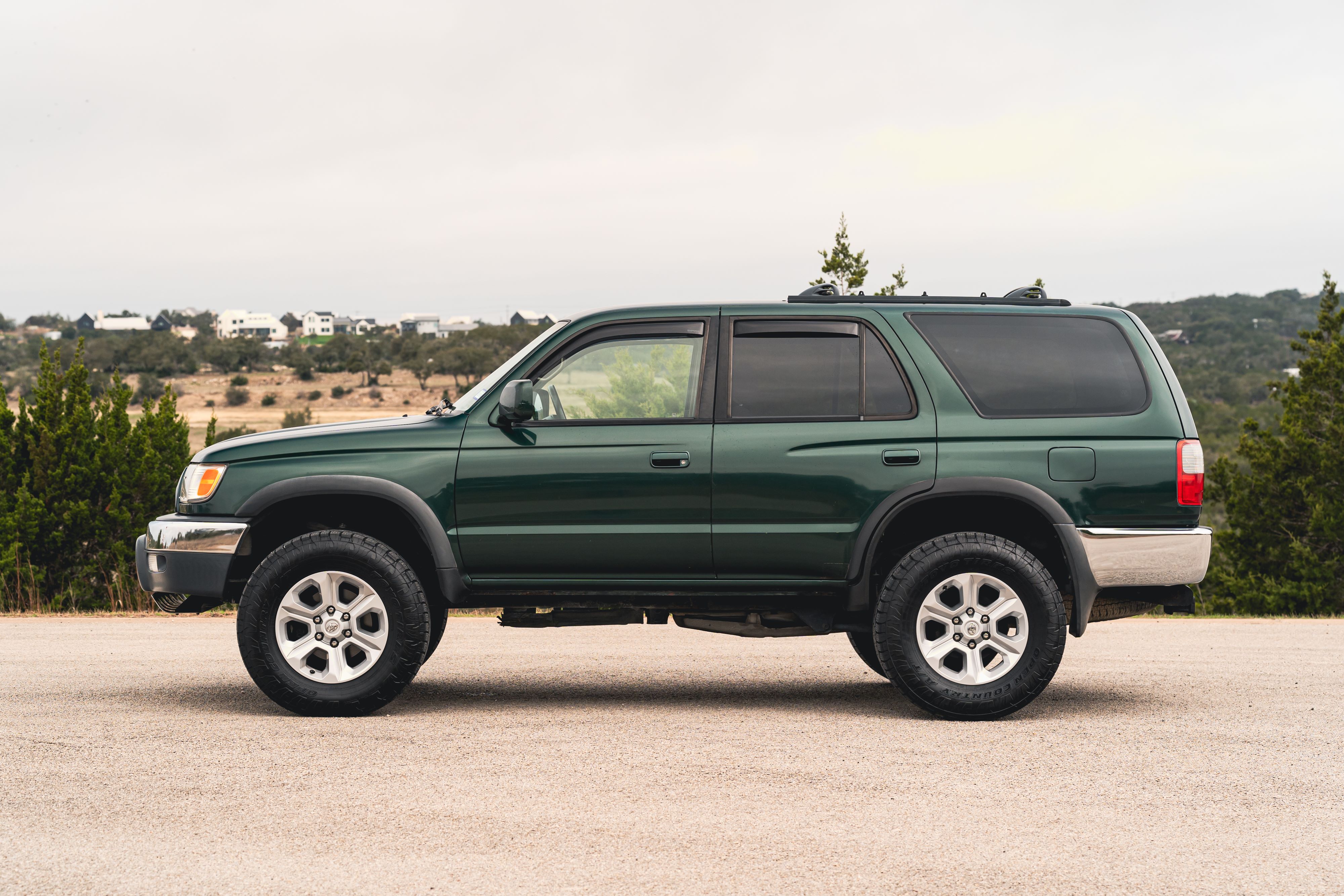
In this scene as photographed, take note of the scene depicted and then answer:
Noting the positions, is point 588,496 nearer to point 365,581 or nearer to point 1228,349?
point 365,581

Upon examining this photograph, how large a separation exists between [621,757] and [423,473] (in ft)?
5.95

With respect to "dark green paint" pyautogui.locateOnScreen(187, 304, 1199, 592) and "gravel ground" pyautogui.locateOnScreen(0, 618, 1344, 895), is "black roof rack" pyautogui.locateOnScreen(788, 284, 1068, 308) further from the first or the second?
"gravel ground" pyautogui.locateOnScreen(0, 618, 1344, 895)

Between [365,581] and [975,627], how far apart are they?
10.1 feet

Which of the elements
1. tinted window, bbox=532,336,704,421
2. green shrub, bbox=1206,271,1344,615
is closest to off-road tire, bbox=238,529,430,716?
tinted window, bbox=532,336,704,421

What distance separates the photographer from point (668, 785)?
4941 mm

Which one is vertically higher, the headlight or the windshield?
the windshield

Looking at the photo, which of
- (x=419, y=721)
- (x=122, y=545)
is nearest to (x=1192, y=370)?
(x=122, y=545)

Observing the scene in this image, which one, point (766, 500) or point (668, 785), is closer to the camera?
point (668, 785)

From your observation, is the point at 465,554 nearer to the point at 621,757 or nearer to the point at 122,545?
the point at 621,757

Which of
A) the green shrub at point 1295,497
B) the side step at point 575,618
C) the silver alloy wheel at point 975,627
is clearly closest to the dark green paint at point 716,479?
the side step at point 575,618

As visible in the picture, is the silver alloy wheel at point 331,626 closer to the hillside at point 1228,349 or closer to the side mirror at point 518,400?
the side mirror at point 518,400

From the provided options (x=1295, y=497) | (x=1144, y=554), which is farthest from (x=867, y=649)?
(x=1295, y=497)

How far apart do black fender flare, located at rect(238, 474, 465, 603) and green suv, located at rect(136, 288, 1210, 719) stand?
13mm

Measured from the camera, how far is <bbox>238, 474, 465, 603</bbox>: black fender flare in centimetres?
616
